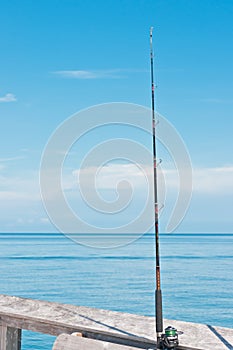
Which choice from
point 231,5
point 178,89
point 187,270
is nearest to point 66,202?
point 231,5

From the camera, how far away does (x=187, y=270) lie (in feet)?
81.6

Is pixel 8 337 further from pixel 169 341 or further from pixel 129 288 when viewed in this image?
pixel 129 288

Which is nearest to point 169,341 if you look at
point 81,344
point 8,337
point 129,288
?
point 81,344

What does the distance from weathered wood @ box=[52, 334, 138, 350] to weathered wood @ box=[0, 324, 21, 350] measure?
21.2 inches

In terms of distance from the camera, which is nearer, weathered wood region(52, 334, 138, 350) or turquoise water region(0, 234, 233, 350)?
weathered wood region(52, 334, 138, 350)

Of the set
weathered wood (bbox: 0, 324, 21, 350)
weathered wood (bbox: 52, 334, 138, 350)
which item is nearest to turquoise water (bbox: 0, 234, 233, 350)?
weathered wood (bbox: 0, 324, 21, 350)

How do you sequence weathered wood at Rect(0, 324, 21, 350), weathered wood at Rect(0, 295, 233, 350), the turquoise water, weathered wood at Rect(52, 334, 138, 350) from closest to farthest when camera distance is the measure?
1. weathered wood at Rect(52, 334, 138, 350)
2. weathered wood at Rect(0, 295, 233, 350)
3. weathered wood at Rect(0, 324, 21, 350)
4. the turquoise water

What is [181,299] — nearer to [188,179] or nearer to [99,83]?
[99,83]

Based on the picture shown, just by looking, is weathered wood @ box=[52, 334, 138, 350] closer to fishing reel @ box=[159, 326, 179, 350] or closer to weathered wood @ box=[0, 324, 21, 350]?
fishing reel @ box=[159, 326, 179, 350]

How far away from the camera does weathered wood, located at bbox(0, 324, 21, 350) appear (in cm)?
229

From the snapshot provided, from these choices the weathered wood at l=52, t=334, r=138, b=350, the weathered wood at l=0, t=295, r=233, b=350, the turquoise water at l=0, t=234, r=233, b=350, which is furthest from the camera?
the turquoise water at l=0, t=234, r=233, b=350

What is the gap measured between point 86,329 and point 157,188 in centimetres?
55

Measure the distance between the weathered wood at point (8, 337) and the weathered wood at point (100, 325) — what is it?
38 mm

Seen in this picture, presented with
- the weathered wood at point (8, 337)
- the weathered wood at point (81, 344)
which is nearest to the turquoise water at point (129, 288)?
the weathered wood at point (8, 337)
